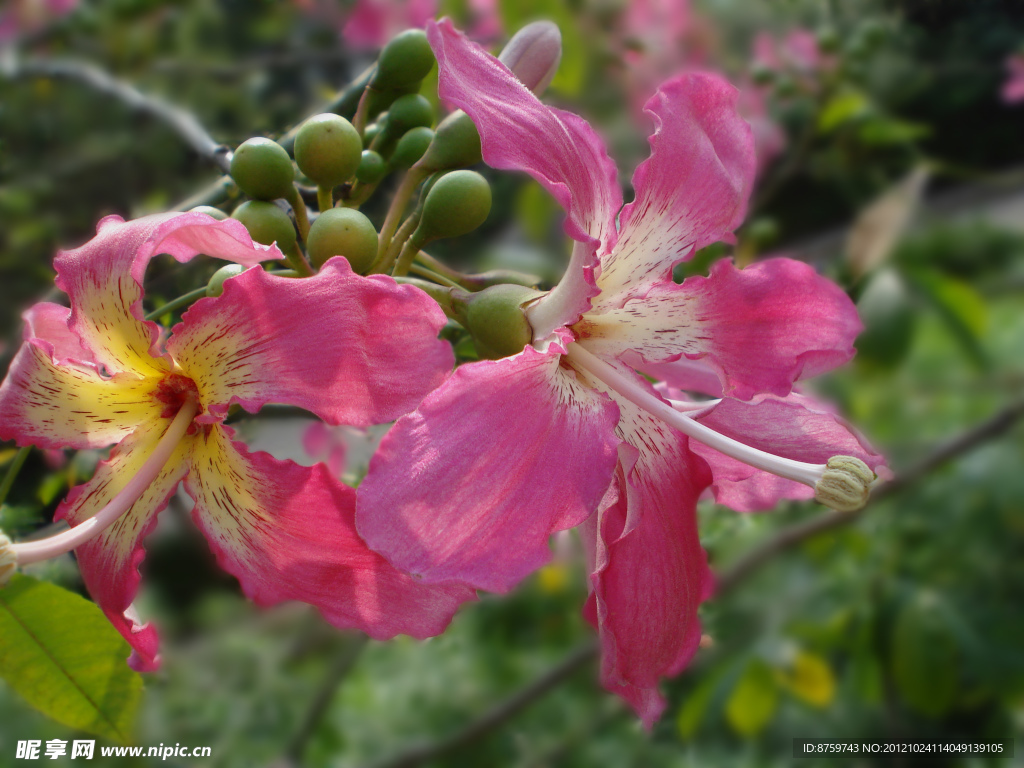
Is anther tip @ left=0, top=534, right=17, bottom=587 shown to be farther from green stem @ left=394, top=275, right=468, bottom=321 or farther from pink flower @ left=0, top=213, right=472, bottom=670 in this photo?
green stem @ left=394, top=275, right=468, bottom=321

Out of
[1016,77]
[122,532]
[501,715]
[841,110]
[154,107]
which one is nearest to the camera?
[122,532]

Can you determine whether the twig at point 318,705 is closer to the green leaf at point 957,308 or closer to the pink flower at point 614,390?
the pink flower at point 614,390

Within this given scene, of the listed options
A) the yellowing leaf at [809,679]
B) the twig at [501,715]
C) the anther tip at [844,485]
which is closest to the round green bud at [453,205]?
the anther tip at [844,485]

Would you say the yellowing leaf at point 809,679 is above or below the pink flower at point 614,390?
below

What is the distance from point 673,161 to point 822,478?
27 cm

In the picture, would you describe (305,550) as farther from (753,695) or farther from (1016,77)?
(1016,77)

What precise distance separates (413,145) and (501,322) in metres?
0.25

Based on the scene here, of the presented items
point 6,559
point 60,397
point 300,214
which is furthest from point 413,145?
point 6,559

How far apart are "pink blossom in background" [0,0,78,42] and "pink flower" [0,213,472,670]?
2044 millimetres

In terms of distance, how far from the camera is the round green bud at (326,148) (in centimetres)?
66

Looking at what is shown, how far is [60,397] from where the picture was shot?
2.08 ft

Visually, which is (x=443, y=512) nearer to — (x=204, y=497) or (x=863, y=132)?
(x=204, y=497)

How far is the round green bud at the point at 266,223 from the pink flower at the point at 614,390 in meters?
0.18

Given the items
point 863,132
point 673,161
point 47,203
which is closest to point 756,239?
point 863,132
